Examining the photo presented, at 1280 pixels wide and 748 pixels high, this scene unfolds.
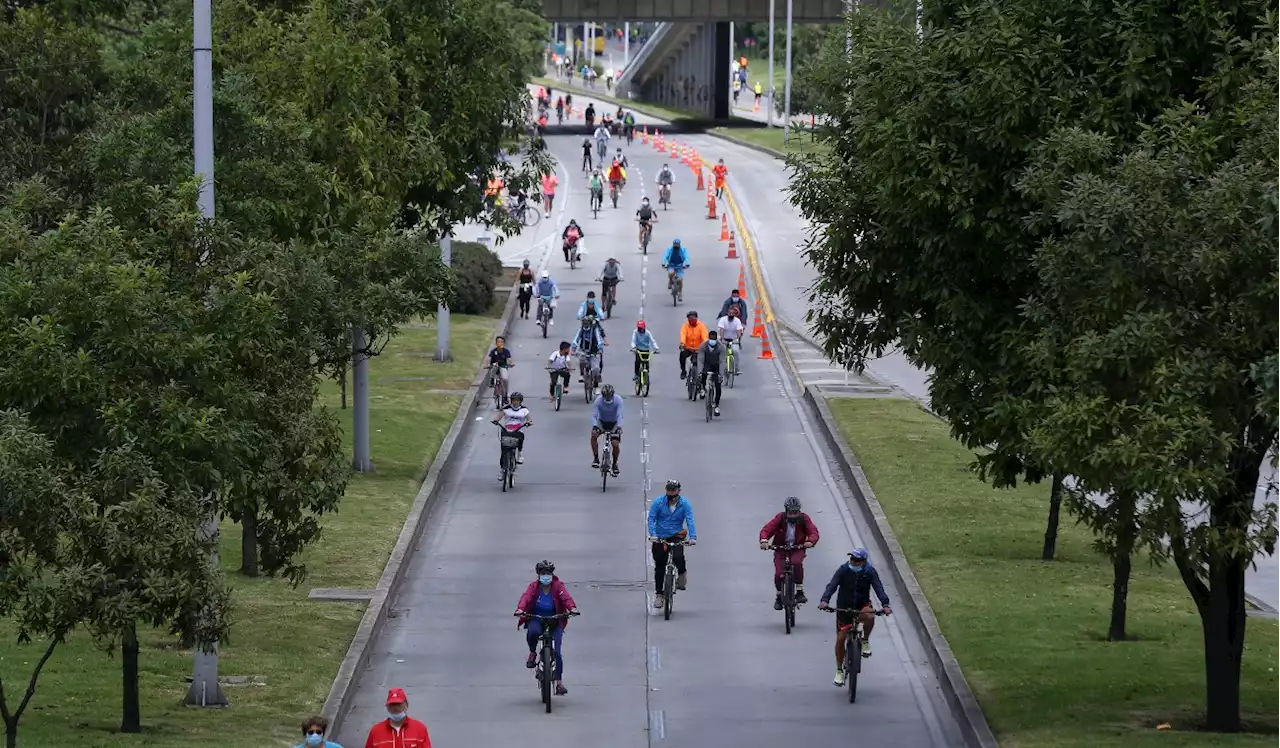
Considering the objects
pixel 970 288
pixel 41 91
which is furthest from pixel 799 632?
pixel 41 91

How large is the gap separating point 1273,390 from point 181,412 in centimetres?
735

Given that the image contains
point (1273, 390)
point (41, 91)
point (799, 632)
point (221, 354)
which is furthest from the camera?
point (41, 91)

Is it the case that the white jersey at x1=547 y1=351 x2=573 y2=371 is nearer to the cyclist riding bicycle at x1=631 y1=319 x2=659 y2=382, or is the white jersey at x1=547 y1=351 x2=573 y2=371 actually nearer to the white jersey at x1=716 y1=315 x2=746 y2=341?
the cyclist riding bicycle at x1=631 y1=319 x2=659 y2=382

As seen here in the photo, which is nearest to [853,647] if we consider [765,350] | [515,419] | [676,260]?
[515,419]

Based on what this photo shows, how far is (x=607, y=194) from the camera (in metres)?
74.2

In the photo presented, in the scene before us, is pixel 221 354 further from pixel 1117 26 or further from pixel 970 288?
pixel 1117 26

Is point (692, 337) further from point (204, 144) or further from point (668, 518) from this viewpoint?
point (204, 144)

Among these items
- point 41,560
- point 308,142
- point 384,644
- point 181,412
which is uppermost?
point 308,142

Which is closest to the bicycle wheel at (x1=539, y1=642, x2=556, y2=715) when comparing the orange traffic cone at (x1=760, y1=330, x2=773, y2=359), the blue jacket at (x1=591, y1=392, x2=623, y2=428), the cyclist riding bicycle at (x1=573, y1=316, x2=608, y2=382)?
the blue jacket at (x1=591, y1=392, x2=623, y2=428)

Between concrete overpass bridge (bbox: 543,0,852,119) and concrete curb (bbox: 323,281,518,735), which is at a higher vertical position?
concrete overpass bridge (bbox: 543,0,852,119)

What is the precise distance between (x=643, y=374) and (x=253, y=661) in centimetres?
1917

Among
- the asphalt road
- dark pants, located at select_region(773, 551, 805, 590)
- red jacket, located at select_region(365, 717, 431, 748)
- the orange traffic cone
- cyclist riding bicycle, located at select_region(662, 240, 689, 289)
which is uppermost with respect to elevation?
cyclist riding bicycle, located at select_region(662, 240, 689, 289)

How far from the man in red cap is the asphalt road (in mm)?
4147

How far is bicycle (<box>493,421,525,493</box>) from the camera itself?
98.1 ft
